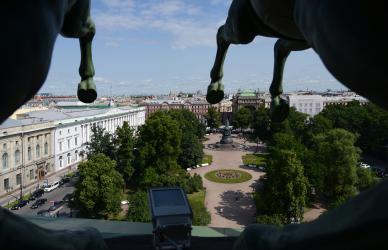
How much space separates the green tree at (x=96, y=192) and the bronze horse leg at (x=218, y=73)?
18.2 metres

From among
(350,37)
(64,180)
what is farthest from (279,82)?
(64,180)

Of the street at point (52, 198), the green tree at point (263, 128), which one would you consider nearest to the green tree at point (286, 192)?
the street at point (52, 198)

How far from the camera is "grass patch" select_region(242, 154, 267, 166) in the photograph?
45500mm

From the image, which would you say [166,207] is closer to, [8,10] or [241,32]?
[241,32]

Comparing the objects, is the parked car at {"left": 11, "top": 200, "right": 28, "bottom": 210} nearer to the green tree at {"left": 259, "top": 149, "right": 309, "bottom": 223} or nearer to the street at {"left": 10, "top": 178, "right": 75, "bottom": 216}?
the street at {"left": 10, "top": 178, "right": 75, "bottom": 216}

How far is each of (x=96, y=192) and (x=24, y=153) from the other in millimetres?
19473

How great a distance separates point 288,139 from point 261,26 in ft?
99.7

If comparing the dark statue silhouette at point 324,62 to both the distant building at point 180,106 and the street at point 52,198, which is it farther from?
the distant building at point 180,106

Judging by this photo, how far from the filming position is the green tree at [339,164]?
25438 millimetres

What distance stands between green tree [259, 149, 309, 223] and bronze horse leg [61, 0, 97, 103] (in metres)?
18.3

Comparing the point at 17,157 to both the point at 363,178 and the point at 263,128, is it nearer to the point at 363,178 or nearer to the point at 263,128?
the point at 363,178

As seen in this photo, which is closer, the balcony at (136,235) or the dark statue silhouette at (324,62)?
the dark statue silhouette at (324,62)

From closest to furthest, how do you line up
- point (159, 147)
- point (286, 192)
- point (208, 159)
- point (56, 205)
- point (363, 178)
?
point (286, 192), point (363, 178), point (56, 205), point (159, 147), point (208, 159)

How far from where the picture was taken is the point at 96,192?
21578 millimetres
